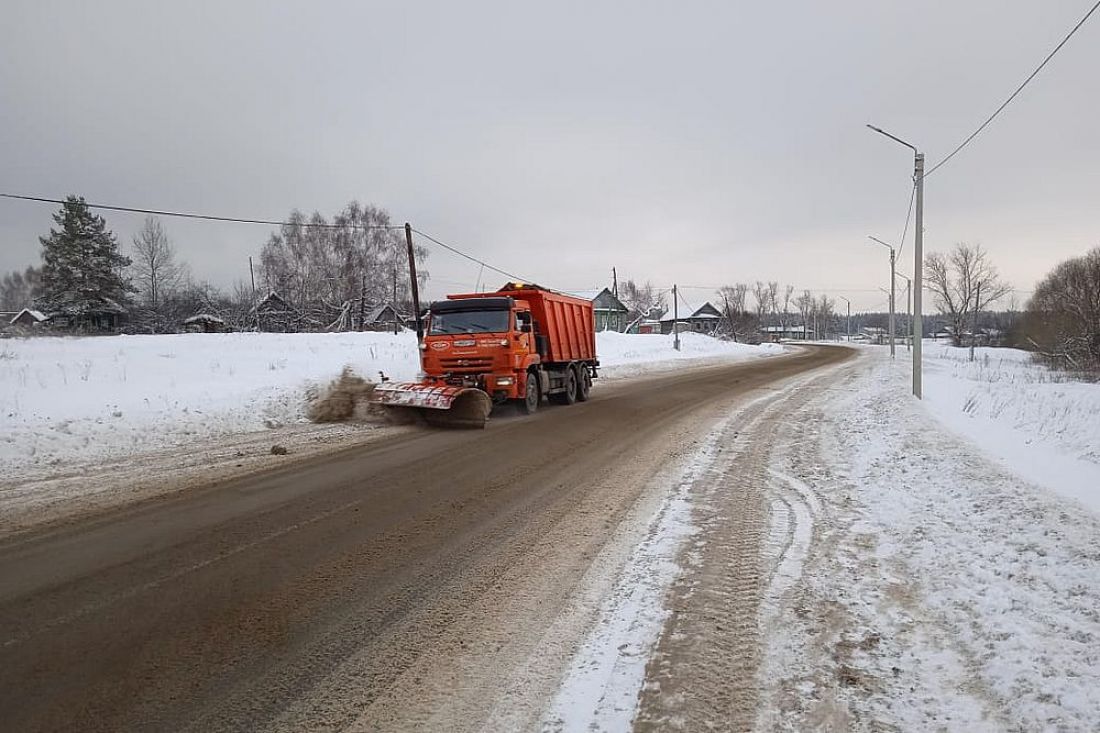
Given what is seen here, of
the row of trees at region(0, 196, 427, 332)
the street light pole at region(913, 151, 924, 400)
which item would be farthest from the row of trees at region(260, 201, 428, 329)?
the street light pole at region(913, 151, 924, 400)

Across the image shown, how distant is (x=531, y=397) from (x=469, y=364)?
1.95 metres

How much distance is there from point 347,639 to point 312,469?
5.32 metres

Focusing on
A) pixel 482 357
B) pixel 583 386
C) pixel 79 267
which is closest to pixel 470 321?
pixel 482 357

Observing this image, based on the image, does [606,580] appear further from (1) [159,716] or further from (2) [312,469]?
(2) [312,469]

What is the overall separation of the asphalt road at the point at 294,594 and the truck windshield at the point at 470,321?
234 inches

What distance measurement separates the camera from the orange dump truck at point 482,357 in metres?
13.2

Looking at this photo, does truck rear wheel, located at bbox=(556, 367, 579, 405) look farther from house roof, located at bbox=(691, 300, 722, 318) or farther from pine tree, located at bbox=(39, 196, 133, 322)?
house roof, located at bbox=(691, 300, 722, 318)

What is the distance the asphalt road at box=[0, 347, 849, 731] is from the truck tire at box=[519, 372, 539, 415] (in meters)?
6.32

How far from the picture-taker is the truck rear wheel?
17.3 metres

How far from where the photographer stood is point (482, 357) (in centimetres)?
1404

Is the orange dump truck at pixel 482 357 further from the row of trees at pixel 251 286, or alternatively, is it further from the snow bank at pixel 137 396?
the row of trees at pixel 251 286

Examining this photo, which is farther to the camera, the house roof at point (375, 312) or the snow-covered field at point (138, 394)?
the house roof at point (375, 312)

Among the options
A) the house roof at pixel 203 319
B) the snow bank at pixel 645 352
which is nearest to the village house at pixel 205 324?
the house roof at pixel 203 319

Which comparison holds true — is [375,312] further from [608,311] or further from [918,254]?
[918,254]
